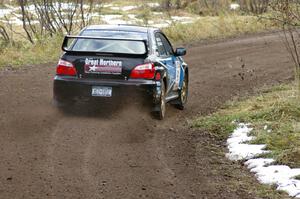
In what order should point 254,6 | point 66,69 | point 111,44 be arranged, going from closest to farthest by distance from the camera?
point 66,69 < point 111,44 < point 254,6

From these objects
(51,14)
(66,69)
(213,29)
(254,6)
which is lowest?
(254,6)

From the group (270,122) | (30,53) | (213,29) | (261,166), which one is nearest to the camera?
(261,166)

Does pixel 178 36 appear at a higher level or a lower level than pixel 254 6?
higher

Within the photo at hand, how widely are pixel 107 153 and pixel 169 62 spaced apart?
3897mm

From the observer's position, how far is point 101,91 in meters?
10.9

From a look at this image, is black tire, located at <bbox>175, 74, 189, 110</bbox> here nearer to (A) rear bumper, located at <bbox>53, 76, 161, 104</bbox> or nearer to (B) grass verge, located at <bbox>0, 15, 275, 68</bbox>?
(A) rear bumper, located at <bbox>53, 76, 161, 104</bbox>

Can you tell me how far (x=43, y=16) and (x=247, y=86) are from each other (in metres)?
10.6

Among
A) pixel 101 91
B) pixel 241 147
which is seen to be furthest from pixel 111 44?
pixel 241 147

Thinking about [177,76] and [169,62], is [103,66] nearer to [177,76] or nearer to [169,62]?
[169,62]

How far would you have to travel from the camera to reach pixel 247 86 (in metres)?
16.6

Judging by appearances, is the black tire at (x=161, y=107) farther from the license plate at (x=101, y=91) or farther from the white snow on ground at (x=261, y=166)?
the white snow on ground at (x=261, y=166)

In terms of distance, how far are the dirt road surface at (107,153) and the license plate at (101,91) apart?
0.31 meters

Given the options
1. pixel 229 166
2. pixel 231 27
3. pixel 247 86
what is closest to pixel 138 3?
pixel 231 27

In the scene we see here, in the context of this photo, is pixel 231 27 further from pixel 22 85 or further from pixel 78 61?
pixel 78 61
